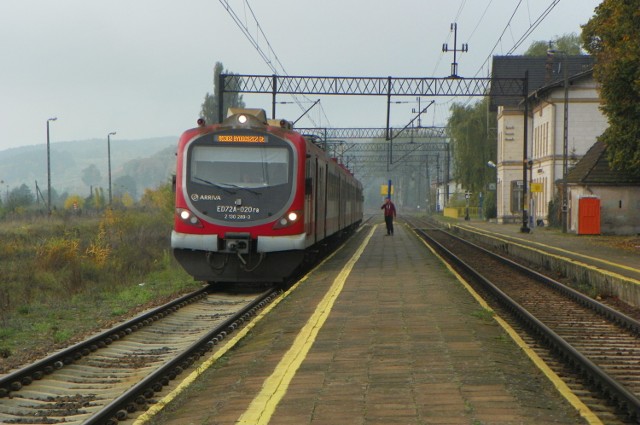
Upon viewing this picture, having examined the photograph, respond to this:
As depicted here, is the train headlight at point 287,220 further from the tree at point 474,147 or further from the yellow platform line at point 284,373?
the tree at point 474,147

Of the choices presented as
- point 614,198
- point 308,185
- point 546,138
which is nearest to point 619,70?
point 308,185

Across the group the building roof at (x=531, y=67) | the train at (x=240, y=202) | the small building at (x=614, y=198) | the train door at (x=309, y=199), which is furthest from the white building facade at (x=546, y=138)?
the train at (x=240, y=202)

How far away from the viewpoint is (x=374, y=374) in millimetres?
7602

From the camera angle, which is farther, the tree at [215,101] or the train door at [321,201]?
the tree at [215,101]

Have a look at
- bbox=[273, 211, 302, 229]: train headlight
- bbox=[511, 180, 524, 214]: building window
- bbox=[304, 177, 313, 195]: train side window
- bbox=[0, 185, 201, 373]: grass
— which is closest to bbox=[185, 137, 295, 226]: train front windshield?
→ bbox=[273, 211, 302, 229]: train headlight

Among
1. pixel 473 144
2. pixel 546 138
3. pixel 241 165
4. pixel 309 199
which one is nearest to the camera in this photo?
pixel 241 165

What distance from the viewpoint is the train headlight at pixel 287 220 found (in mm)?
17078

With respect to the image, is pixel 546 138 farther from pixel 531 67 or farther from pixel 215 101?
pixel 215 101

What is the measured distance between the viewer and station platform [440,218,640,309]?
16.7 meters

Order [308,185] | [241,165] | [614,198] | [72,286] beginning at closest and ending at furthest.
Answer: [241,165]
[308,185]
[72,286]
[614,198]

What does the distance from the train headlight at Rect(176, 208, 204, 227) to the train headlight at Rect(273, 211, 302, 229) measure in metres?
1.38

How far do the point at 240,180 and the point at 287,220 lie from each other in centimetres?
115

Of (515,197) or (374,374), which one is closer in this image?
(374,374)

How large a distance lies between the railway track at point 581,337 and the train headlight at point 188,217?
5.34m
